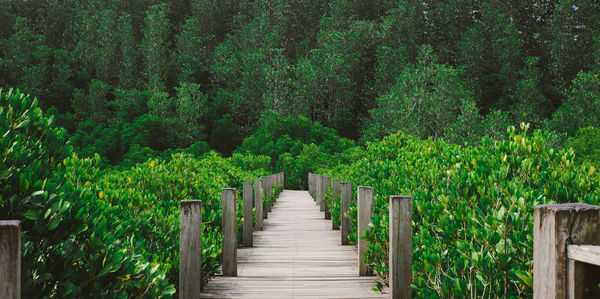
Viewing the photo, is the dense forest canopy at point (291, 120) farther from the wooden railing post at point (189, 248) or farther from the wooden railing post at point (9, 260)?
the wooden railing post at point (9, 260)

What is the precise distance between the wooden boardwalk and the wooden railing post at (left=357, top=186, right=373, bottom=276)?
0.17 m

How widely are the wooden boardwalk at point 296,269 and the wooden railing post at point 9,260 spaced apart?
159 inches

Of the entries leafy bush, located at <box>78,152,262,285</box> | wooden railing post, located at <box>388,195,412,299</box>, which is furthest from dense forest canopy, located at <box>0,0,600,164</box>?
wooden railing post, located at <box>388,195,412,299</box>

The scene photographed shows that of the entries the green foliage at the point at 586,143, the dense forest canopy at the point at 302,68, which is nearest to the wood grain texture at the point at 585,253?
the green foliage at the point at 586,143

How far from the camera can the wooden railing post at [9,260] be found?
1.77m

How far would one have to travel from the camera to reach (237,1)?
179 feet

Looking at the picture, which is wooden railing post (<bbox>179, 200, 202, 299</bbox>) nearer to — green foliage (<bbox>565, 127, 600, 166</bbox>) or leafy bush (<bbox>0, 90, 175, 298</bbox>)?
leafy bush (<bbox>0, 90, 175, 298</bbox>)

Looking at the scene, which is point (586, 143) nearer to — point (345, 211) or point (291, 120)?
point (291, 120)

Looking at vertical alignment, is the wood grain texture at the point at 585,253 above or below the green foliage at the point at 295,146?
below

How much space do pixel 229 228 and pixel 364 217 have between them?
1.77 meters

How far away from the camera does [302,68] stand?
1678 inches

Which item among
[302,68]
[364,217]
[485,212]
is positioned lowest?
[364,217]

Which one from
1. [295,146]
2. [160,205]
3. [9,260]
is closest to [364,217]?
[160,205]

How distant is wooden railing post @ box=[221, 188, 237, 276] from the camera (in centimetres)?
627
